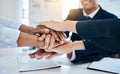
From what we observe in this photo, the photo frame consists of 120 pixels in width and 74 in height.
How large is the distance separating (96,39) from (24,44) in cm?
48

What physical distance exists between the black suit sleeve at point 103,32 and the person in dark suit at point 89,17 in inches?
15.2

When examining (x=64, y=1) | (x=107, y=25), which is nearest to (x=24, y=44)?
(x=107, y=25)

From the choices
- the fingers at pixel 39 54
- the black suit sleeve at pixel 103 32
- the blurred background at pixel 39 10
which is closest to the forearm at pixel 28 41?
the fingers at pixel 39 54

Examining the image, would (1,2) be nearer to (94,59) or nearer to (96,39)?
(94,59)

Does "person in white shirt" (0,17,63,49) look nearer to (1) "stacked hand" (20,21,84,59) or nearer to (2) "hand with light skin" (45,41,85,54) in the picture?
(1) "stacked hand" (20,21,84,59)

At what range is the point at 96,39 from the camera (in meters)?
0.92

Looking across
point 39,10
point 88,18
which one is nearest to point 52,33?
point 88,18

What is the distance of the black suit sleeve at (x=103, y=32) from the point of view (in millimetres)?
882

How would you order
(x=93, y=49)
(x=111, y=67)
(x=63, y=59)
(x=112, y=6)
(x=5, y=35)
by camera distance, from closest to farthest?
(x=5, y=35) < (x=111, y=67) < (x=93, y=49) < (x=63, y=59) < (x=112, y=6)

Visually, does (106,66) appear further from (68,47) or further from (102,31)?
(102,31)

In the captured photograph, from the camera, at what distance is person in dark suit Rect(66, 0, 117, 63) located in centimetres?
137

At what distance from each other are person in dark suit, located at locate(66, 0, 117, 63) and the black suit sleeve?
39 cm

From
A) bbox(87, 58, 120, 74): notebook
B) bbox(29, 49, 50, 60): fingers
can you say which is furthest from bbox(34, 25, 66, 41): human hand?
bbox(87, 58, 120, 74): notebook

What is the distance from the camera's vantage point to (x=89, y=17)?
2.15m
